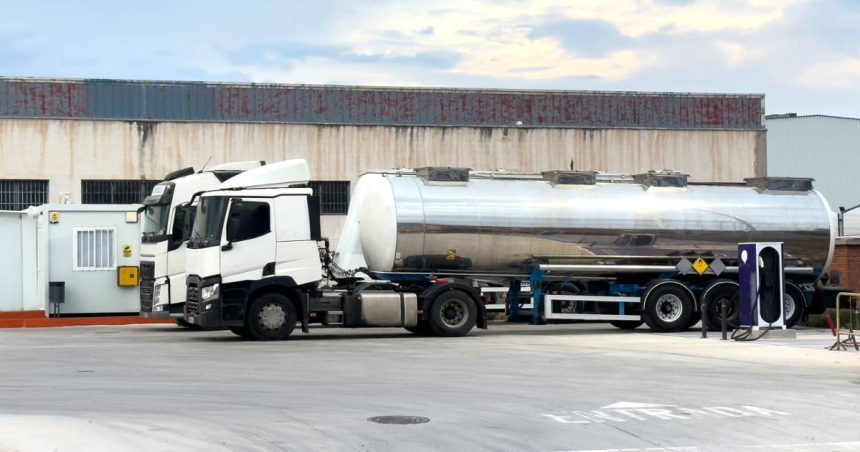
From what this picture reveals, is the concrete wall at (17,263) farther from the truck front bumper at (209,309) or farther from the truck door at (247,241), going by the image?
the truck door at (247,241)

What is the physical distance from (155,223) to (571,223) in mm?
9492

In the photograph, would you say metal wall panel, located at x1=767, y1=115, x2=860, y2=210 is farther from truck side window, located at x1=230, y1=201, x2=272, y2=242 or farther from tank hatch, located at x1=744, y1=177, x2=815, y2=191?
truck side window, located at x1=230, y1=201, x2=272, y2=242

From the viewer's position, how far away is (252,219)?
2445 centimetres

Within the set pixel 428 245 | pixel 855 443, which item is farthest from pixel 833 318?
pixel 855 443

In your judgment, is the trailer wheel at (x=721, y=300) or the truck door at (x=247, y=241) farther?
the trailer wheel at (x=721, y=300)

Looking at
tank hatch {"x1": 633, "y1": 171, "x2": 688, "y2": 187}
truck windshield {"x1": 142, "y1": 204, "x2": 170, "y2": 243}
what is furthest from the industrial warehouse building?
tank hatch {"x1": 633, "y1": 171, "x2": 688, "y2": 187}

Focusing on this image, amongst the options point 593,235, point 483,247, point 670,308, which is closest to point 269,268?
point 483,247

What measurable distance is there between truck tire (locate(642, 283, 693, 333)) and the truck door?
929cm

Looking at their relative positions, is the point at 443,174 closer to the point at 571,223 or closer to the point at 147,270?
the point at 571,223

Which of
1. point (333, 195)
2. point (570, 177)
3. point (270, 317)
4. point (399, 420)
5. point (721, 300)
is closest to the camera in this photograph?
point (399, 420)

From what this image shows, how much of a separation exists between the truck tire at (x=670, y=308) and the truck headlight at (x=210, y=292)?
1022 centimetres

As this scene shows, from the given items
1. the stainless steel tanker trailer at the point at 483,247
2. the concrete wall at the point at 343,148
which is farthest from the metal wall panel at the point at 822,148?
the stainless steel tanker trailer at the point at 483,247

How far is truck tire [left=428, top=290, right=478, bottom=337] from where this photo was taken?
86.6 feet

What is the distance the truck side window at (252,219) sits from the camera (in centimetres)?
2438
